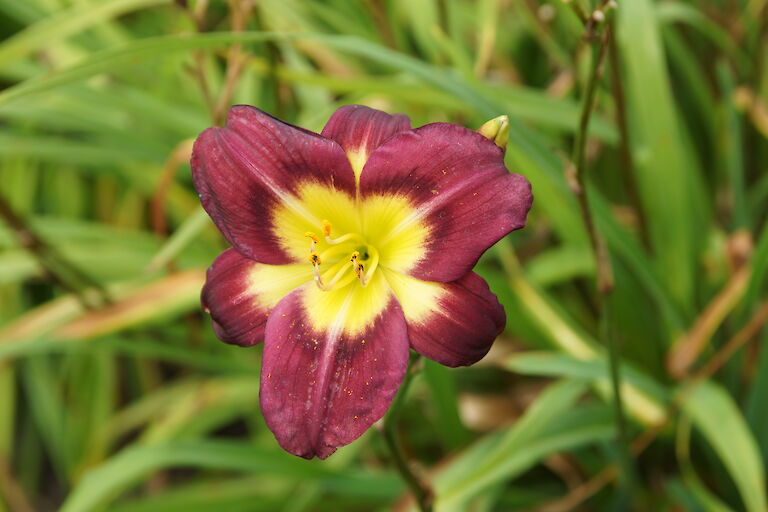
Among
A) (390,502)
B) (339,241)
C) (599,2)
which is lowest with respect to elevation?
(390,502)

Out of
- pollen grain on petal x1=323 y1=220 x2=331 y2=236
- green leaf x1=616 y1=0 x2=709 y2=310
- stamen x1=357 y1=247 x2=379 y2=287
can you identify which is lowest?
green leaf x1=616 y1=0 x2=709 y2=310

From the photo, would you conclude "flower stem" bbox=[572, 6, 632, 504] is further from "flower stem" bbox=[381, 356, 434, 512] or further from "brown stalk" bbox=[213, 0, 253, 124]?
"brown stalk" bbox=[213, 0, 253, 124]

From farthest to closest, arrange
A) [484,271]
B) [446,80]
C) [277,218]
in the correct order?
[484,271] → [446,80] → [277,218]

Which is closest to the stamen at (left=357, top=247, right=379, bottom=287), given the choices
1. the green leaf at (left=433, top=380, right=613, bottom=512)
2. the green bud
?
the green bud

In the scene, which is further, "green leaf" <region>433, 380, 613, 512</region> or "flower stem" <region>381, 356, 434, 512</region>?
"green leaf" <region>433, 380, 613, 512</region>

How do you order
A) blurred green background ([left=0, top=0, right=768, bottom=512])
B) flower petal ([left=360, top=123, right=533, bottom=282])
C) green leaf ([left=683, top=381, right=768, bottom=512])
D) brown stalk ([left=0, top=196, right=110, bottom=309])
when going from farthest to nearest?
brown stalk ([left=0, top=196, right=110, bottom=309]), blurred green background ([left=0, top=0, right=768, bottom=512]), green leaf ([left=683, top=381, right=768, bottom=512]), flower petal ([left=360, top=123, right=533, bottom=282])

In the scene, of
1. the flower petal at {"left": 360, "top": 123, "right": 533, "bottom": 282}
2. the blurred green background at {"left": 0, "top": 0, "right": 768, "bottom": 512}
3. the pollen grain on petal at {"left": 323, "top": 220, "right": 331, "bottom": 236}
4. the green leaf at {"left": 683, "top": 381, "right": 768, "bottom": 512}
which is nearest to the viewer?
the flower petal at {"left": 360, "top": 123, "right": 533, "bottom": 282}

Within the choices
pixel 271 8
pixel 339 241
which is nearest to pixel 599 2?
pixel 339 241

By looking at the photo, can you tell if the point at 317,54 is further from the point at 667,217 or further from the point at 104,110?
the point at 667,217
